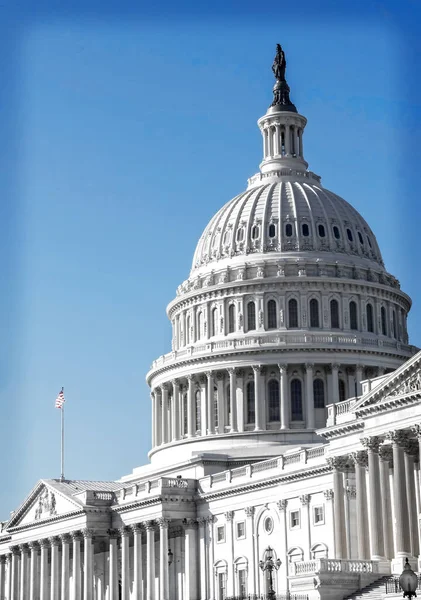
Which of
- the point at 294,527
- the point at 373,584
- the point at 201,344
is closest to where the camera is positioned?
the point at 373,584

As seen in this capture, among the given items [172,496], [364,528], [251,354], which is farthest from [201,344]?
[364,528]

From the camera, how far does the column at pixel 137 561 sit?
401 feet

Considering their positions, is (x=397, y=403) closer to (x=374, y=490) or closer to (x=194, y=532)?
(x=374, y=490)

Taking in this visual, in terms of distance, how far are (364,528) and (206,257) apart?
214ft

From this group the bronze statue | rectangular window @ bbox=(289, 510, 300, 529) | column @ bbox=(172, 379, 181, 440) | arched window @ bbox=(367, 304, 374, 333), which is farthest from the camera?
the bronze statue

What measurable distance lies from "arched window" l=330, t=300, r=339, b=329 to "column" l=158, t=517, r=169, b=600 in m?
31.1

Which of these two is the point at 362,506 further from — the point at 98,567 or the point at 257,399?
the point at 98,567

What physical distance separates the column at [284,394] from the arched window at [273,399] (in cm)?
145

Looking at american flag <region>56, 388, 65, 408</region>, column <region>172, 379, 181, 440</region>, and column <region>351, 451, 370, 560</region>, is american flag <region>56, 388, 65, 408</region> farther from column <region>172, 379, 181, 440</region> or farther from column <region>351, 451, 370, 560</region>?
column <region>351, 451, 370, 560</region>

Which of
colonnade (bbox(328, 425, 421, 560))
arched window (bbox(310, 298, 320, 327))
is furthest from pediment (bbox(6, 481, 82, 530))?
colonnade (bbox(328, 425, 421, 560))

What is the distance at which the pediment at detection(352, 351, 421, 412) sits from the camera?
8294cm

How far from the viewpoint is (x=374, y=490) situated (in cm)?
8675

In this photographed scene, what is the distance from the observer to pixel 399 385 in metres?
84.9

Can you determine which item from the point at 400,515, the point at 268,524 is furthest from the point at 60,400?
the point at 400,515
